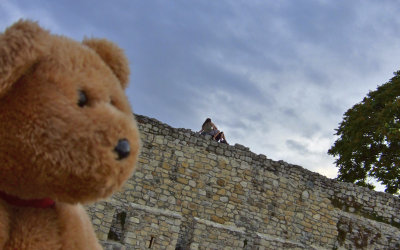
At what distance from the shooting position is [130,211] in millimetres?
9055

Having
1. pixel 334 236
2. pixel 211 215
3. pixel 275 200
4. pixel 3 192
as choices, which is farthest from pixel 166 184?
pixel 3 192

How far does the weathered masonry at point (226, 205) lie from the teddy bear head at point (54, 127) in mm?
6835

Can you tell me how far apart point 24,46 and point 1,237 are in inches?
33.1

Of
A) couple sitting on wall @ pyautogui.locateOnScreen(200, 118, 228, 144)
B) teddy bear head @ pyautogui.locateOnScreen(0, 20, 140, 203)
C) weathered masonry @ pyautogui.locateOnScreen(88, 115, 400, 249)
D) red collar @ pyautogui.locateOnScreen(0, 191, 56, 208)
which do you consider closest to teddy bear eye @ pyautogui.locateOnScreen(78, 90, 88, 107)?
teddy bear head @ pyautogui.locateOnScreen(0, 20, 140, 203)

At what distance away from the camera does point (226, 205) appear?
10203 mm

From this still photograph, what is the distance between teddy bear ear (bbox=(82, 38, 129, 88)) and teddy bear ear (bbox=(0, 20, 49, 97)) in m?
0.37

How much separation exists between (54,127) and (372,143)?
20186 mm

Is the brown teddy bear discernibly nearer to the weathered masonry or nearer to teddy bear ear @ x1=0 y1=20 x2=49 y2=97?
teddy bear ear @ x1=0 y1=20 x2=49 y2=97

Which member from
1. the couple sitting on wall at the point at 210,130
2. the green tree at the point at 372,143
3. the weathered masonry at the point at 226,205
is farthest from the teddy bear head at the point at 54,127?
the green tree at the point at 372,143

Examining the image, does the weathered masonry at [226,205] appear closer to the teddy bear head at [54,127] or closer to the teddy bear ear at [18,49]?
the teddy bear head at [54,127]

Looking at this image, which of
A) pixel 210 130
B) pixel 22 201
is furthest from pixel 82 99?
pixel 210 130

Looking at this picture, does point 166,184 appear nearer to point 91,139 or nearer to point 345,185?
point 345,185

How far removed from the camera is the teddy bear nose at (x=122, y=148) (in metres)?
1.84

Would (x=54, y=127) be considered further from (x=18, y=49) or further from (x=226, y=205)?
(x=226, y=205)
